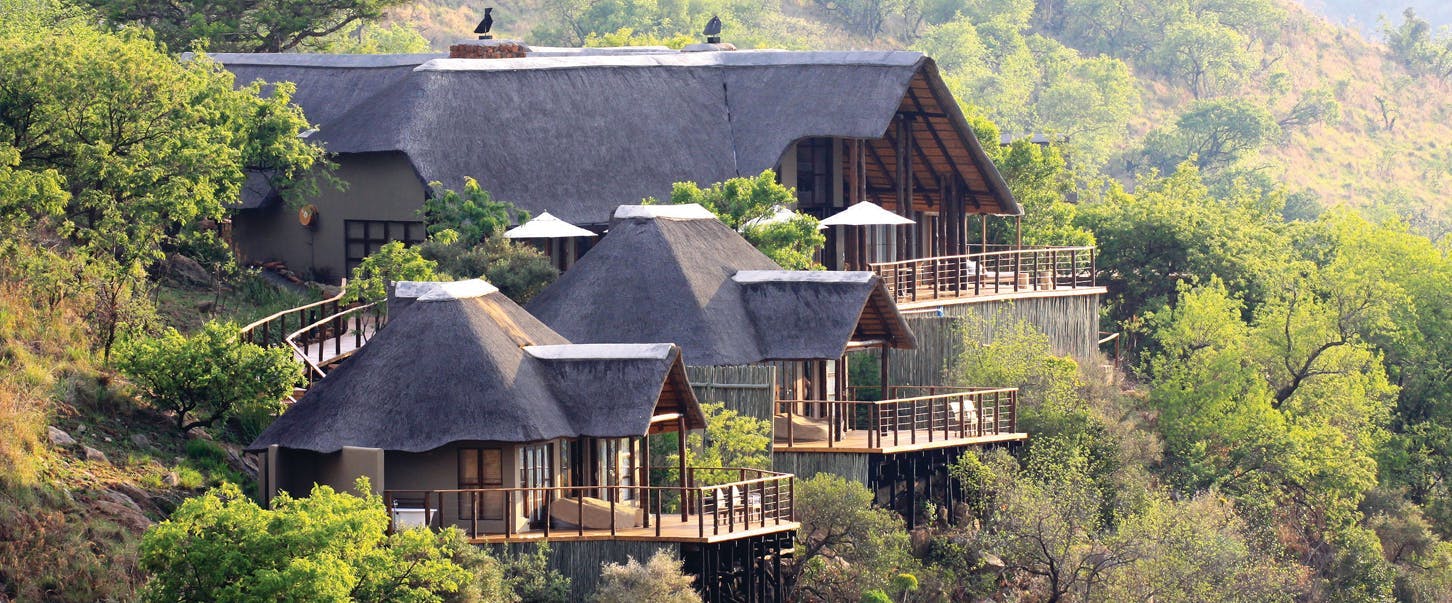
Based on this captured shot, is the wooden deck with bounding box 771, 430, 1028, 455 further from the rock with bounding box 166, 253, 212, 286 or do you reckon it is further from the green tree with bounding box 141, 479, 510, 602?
the rock with bounding box 166, 253, 212, 286

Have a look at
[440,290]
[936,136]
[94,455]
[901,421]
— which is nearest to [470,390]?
[440,290]

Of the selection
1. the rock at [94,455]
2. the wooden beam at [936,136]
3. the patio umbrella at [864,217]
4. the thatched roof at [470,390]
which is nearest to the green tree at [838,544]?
the thatched roof at [470,390]

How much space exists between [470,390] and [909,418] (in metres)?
12.1

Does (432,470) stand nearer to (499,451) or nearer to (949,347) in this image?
(499,451)

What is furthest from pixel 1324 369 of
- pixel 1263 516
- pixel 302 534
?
pixel 302 534

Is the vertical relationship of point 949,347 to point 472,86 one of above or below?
below

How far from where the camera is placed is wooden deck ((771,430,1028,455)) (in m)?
41.5

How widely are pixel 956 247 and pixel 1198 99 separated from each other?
86.9 meters

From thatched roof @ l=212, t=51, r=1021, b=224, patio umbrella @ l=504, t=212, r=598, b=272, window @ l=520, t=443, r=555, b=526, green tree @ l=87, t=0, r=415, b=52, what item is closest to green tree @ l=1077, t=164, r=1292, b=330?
thatched roof @ l=212, t=51, r=1021, b=224

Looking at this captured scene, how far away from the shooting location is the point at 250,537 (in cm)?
2923

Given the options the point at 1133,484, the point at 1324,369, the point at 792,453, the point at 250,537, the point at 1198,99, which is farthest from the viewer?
the point at 1198,99

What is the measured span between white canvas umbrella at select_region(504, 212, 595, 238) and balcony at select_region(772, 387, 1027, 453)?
242 inches

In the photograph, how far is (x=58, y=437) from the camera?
3462 centimetres

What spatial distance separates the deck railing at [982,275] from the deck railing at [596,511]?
35.7 ft
